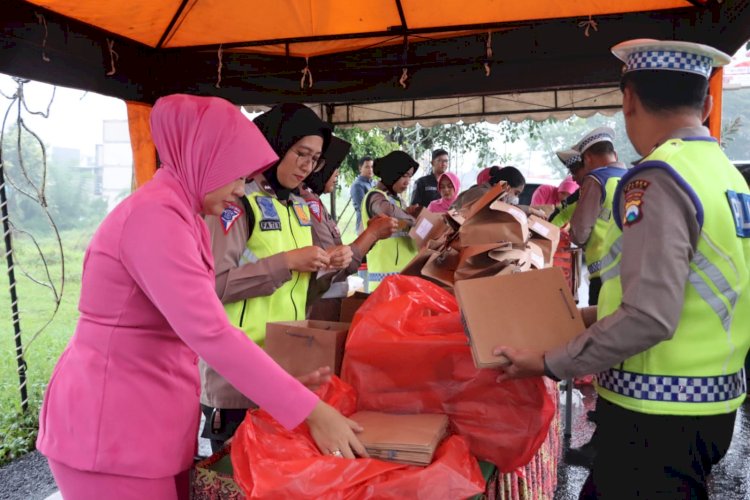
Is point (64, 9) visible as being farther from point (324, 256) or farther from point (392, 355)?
point (392, 355)

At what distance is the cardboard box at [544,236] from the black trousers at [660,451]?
3.50 ft

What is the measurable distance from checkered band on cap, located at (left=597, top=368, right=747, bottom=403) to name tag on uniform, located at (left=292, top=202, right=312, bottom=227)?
127cm

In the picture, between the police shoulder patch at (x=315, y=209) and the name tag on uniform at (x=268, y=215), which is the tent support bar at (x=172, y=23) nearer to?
the police shoulder patch at (x=315, y=209)

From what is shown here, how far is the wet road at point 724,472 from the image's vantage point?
10.3 ft

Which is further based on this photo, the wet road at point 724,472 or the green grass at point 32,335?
the green grass at point 32,335

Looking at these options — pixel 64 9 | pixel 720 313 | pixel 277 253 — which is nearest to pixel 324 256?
pixel 277 253

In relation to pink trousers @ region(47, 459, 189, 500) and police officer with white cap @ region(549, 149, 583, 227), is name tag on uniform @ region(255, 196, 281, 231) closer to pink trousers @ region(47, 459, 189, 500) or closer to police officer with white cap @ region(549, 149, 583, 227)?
pink trousers @ region(47, 459, 189, 500)

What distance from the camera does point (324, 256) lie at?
6.65 ft

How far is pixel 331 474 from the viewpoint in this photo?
1205 mm

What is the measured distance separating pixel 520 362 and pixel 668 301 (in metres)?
0.34

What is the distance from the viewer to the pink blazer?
1137mm

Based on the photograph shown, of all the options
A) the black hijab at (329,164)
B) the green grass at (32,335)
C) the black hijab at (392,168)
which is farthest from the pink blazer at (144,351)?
the black hijab at (392,168)

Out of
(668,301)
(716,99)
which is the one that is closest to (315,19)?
(716,99)

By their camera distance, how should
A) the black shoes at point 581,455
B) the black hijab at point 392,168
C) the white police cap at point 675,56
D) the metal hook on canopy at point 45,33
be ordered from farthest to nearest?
the black hijab at point 392,168 < the black shoes at point 581,455 < the metal hook on canopy at point 45,33 < the white police cap at point 675,56
